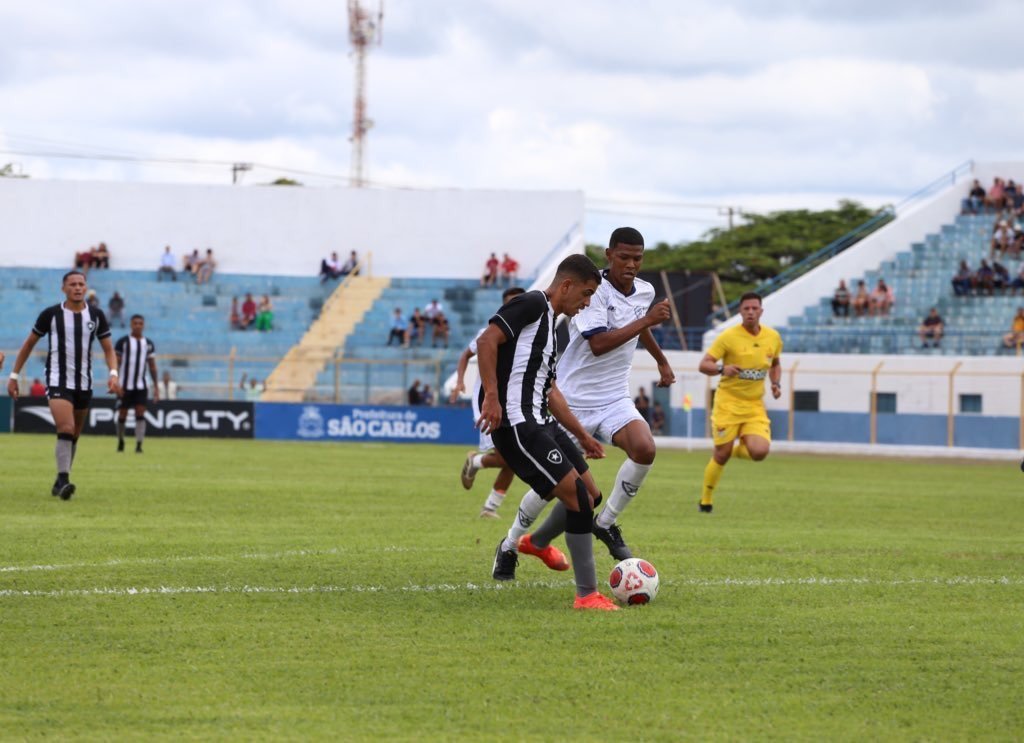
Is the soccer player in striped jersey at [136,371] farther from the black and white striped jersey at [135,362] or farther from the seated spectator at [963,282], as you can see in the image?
the seated spectator at [963,282]

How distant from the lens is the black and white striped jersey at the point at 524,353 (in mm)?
8562

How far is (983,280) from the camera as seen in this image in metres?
45.0

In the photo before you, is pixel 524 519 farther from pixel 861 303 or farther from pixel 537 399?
pixel 861 303

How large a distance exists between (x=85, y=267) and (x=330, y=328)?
973 cm

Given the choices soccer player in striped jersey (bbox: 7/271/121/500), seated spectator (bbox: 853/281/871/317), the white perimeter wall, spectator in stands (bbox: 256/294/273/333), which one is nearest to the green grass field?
soccer player in striped jersey (bbox: 7/271/121/500)

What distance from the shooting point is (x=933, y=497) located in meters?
20.7

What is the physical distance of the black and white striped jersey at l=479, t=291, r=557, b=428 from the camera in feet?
28.1

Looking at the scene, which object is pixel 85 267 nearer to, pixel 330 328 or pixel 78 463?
pixel 330 328

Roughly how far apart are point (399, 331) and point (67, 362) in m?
31.3

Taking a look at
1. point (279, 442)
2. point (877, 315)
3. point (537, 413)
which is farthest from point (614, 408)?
point (877, 315)

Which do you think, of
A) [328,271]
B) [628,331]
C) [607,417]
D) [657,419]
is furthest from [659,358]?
[328,271]

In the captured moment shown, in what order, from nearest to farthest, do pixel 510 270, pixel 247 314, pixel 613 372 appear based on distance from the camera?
1. pixel 613 372
2. pixel 247 314
3. pixel 510 270

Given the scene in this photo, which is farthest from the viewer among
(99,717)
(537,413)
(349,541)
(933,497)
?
(933,497)

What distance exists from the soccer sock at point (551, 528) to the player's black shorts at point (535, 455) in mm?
765
